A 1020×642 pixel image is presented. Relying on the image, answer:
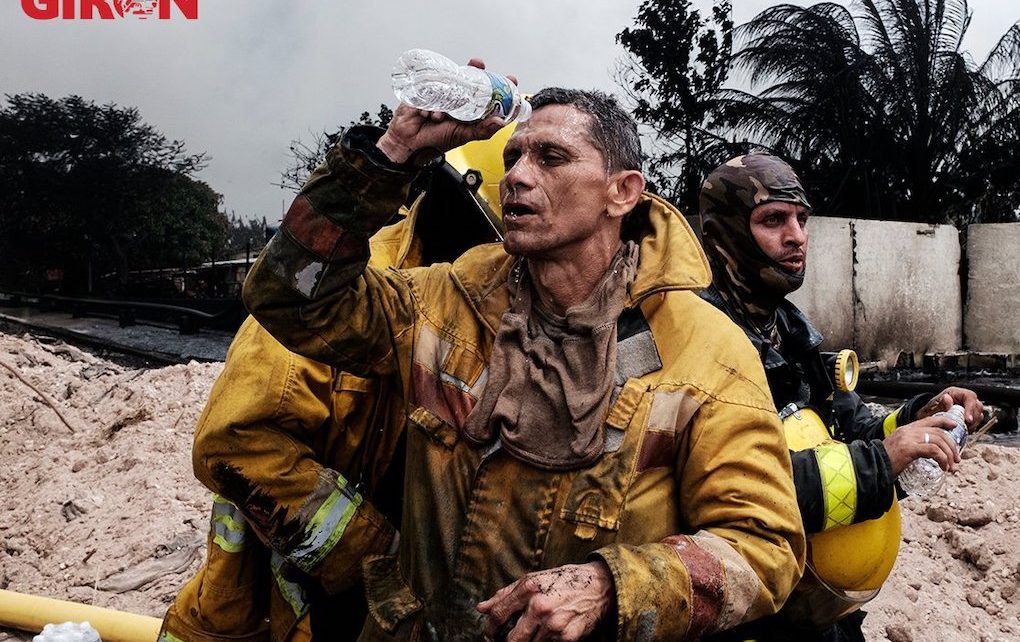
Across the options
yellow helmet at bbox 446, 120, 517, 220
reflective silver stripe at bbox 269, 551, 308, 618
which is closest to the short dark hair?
yellow helmet at bbox 446, 120, 517, 220

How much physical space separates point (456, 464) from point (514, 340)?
30 cm

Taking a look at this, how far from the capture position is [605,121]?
6.71 ft

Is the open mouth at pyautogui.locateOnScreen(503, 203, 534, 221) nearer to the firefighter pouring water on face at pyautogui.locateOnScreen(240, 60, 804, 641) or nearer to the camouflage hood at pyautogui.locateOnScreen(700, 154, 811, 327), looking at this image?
the firefighter pouring water on face at pyautogui.locateOnScreen(240, 60, 804, 641)

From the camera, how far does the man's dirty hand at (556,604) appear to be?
1.53 m

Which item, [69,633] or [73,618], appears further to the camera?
[73,618]

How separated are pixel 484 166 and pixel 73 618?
2918 millimetres

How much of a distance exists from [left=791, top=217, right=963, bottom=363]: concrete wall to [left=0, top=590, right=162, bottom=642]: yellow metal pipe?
1120 centimetres

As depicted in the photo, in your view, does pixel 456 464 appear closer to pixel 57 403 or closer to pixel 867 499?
pixel 867 499

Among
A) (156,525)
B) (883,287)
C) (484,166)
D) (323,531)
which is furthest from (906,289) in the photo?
(323,531)

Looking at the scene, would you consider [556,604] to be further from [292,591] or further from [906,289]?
[906,289]

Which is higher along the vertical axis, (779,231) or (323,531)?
(779,231)

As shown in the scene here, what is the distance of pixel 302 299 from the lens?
173 cm

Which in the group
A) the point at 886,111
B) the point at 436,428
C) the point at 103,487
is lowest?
the point at 103,487

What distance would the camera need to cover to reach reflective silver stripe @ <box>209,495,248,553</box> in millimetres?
2486
